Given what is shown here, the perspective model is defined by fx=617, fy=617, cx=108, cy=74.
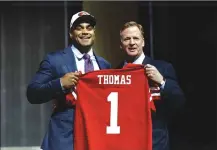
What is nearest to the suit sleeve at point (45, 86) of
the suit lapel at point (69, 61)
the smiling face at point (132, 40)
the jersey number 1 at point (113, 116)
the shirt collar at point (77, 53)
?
the suit lapel at point (69, 61)

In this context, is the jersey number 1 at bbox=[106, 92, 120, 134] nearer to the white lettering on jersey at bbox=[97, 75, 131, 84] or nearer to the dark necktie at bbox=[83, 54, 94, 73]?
the white lettering on jersey at bbox=[97, 75, 131, 84]

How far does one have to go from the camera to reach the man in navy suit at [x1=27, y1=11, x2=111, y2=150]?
4262mm

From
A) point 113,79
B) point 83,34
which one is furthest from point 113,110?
point 83,34

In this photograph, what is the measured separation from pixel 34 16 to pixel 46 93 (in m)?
3.93

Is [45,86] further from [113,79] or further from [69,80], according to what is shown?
[113,79]

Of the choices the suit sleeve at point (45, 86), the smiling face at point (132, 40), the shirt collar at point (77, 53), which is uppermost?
the smiling face at point (132, 40)

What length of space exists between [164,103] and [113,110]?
1.20ft

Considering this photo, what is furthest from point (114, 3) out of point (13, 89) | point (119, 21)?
point (13, 89)

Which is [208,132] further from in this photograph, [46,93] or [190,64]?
[46,93]

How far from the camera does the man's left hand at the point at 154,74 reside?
14.0 feet

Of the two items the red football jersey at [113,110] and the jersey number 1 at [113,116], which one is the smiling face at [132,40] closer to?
the red football jersey at [113,110]

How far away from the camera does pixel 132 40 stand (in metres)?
4.37

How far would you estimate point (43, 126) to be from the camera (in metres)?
8.19

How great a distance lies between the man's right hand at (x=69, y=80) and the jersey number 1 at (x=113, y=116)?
30cm
